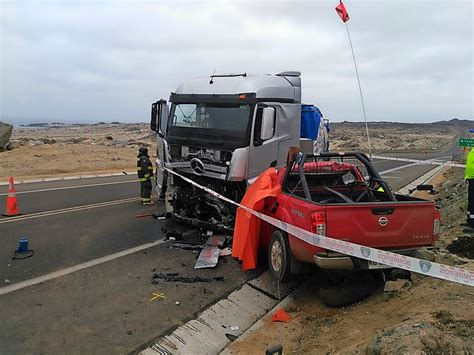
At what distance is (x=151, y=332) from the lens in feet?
16.2

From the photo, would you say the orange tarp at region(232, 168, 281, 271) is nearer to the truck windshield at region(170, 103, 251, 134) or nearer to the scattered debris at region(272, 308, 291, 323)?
the scattered debris at region(272, 308, 291, 323)

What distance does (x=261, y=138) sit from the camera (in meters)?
8.33

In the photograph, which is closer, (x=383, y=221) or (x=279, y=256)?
(x=383, y=221)

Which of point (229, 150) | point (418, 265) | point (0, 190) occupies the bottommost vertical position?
point (0, 190)

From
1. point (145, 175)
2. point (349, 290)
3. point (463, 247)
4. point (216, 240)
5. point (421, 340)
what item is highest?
point (145, 175)

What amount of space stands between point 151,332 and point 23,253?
3718 mm

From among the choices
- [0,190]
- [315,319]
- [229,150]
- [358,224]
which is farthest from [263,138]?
[0,190]

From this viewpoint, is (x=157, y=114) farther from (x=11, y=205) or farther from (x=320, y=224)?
(x=320, y=224)

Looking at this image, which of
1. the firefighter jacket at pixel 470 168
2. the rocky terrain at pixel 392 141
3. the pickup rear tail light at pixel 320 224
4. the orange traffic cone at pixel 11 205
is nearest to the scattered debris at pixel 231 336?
the pickup rear tail light at pixel 320 224

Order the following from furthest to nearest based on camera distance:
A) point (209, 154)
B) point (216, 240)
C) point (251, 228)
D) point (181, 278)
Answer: point (209, 154), point (216, 240), point (251, 228), point (181, 278)

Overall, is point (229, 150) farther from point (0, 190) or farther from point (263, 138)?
point (0, 190)

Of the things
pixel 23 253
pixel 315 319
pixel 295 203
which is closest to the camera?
pixel 315 319

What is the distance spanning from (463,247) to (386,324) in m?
3.58

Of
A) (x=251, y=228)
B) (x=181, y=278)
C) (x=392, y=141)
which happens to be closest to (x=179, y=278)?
(x=181, y=278)
